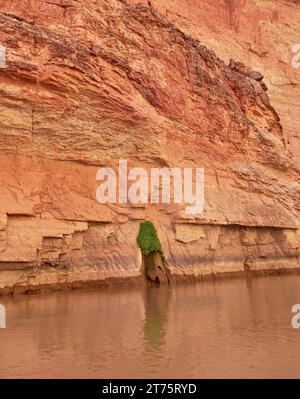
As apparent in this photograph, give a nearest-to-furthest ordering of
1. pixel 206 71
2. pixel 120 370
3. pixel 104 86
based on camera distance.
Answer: pixel 120 370 → pixel 104 86 → pixel 206 71

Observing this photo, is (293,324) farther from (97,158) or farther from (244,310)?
(97,158)

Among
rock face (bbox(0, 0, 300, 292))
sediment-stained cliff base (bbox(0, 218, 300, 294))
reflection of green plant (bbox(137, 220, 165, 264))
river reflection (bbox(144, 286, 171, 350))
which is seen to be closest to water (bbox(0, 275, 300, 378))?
river reflection (bbox(144, 286, 171, 350))

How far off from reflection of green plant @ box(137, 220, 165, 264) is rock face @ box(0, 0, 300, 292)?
11.7 inches

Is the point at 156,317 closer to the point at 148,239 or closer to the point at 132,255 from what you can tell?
the point at 132,255

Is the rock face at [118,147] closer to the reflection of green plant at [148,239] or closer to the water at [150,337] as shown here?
the reflection of green plant at [148,239]

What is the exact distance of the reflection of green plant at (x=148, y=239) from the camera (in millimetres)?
17234

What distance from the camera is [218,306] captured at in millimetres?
11305

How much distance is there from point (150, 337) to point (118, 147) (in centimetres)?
1103

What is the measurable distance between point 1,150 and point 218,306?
9.21 metres

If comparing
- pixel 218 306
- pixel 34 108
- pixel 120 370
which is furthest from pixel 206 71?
pixel 120 370

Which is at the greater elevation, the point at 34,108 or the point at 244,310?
the point at 34,108

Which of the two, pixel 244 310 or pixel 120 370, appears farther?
pixel 244 310

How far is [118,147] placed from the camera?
17.6 meters
